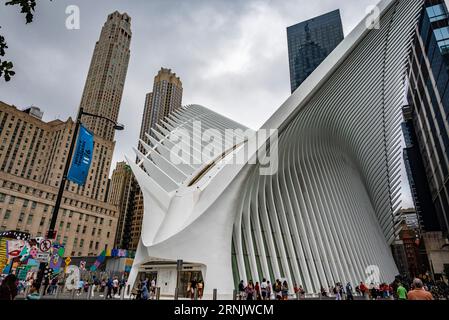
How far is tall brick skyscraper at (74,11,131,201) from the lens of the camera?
5320 inches

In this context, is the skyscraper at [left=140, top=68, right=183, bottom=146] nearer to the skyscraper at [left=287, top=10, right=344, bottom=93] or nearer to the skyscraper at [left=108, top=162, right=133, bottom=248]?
the skyscraper at [left=108, top=162, right=133, bottom=248]

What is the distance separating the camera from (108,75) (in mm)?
144125

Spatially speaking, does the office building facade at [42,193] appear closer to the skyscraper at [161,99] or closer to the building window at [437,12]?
the skyscraper at [161,99]

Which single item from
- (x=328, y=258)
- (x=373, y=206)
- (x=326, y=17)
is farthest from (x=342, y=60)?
(x=326, y=17)

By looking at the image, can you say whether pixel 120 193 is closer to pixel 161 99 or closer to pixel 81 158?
pixel 161 99

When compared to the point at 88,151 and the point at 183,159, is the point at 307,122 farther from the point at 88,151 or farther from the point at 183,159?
the point at 88,151

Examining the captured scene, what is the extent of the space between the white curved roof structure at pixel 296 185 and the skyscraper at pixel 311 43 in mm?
96268

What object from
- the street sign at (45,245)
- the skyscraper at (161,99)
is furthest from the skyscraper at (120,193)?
the street sign at (45,245)

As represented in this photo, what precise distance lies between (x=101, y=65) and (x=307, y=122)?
147604 mm

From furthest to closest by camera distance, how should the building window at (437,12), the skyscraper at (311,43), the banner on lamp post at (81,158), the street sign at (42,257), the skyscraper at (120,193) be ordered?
the skyscraper at (311,43)
the skyscraper at (120,193)
the building window at (437,12)
the banner on lamp post at (81,158)
the street sign at (42,257)

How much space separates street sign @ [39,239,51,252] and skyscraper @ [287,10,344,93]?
123 meters

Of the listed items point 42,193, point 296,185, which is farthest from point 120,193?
point 296,185

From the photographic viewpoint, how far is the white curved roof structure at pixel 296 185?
67.5 feet

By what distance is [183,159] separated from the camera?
31859mm
